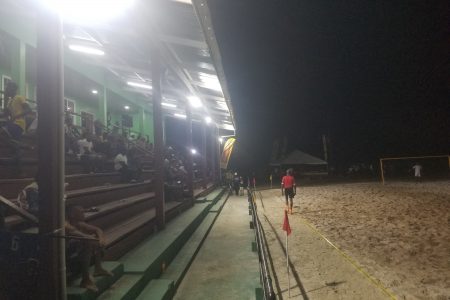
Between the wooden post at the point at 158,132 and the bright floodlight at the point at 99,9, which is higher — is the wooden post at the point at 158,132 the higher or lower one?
the lower one

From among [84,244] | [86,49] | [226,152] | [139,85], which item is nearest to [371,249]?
[84,244]

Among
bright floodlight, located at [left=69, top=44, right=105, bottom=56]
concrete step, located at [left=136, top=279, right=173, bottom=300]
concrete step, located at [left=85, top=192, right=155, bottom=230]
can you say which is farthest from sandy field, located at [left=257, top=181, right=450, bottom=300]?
bright floodlight, located at [left=69, top=44, right=105, bottom=56]

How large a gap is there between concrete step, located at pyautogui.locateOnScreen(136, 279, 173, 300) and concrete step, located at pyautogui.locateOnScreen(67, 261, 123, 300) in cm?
43

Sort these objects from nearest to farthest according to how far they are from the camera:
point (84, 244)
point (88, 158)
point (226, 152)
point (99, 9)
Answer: point (84, 244) < point (99, 9) < point (88, 158) < point (226, 152)

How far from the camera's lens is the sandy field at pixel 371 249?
205 inches

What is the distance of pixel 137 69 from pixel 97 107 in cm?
702

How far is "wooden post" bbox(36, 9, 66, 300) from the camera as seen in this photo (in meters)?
2.76

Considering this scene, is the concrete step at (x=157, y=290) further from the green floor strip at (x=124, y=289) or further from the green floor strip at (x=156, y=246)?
the green floor strip at (x=156, y=246)

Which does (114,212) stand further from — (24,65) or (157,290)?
(24,65)

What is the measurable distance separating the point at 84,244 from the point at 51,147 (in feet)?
4.99

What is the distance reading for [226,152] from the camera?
87.6ft

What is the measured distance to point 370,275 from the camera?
5.70 m

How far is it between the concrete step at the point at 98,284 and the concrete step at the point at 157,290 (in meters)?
0.43

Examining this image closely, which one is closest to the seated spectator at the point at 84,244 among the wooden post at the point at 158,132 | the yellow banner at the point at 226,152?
the wooden post at the point at 158,132
